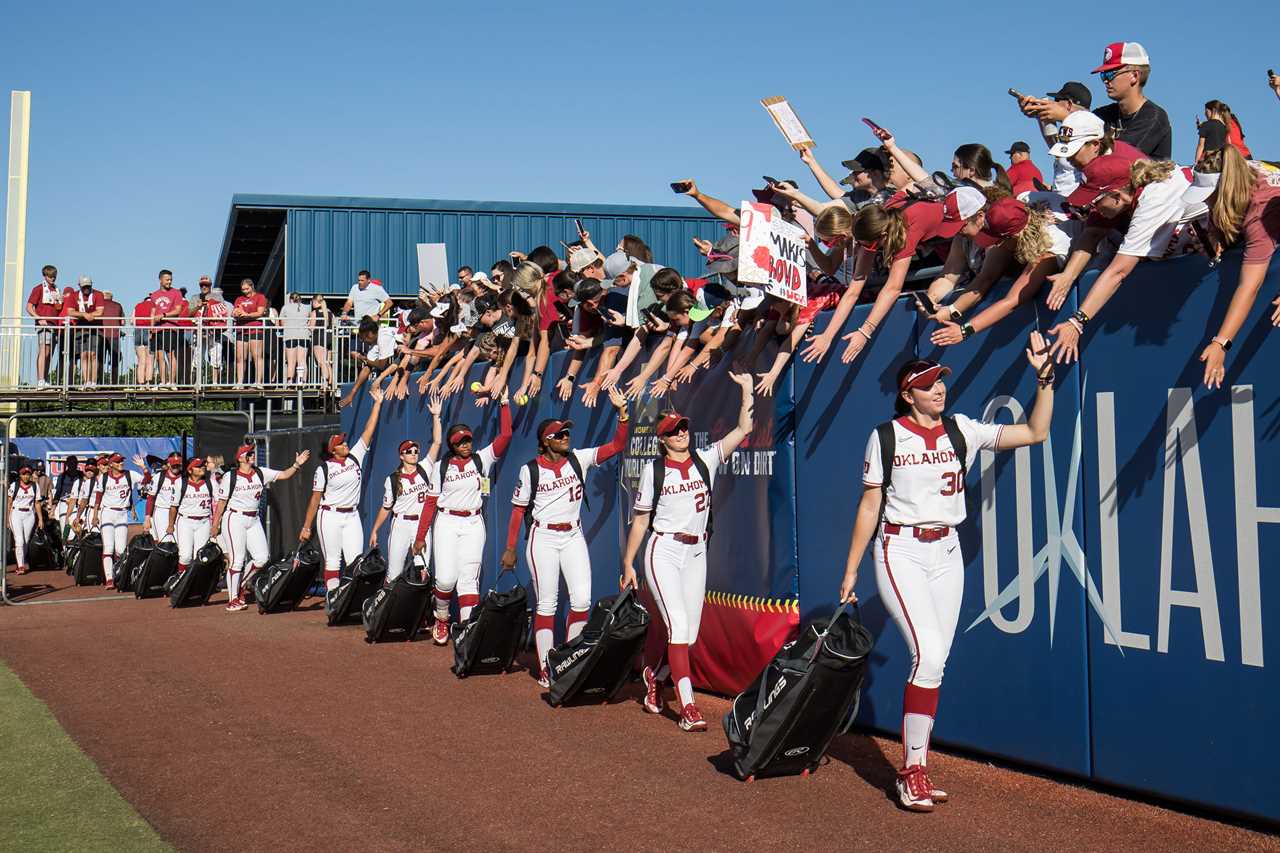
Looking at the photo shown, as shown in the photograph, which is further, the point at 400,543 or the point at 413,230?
the point at 413,230

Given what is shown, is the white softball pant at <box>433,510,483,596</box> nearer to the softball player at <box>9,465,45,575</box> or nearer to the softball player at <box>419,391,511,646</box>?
the softball player at <box>419,391,511,646</box>

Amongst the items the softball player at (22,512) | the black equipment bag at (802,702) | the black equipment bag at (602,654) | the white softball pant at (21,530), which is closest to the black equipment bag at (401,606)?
the black equipment bag at (602,654)

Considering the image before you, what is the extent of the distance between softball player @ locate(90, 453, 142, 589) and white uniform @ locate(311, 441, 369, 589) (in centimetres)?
730

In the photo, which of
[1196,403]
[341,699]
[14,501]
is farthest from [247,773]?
[14,501]

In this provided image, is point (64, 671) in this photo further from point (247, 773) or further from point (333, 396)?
point (333, 396)

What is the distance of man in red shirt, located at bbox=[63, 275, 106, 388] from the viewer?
65.1ft

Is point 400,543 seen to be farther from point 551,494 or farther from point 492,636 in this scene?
point 551,494

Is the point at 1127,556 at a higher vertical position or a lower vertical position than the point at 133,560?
higher

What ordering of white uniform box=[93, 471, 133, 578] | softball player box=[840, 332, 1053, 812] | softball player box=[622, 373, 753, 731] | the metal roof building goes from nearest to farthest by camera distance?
1. softball player box=[840, 332, 1053, 812]
2. softball player box=[622, 373, 753, 731]
3. white uniform box=[93, 471, 133, 578]
4. the metal roof building

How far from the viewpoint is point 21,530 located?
21.7 m

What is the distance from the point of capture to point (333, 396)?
2014 cm

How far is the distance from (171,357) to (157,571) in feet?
13.5

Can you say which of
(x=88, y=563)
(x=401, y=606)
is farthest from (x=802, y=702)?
(x=88, y=563)

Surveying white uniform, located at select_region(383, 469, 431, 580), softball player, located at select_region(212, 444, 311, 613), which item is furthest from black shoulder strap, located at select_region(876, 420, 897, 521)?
softball player, located at select_region(212, 444, 311, 613)
